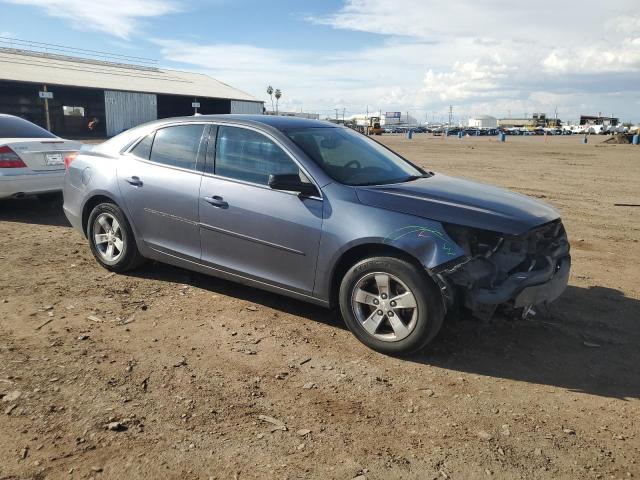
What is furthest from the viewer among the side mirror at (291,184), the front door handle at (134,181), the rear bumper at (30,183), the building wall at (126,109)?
the building wall at (126,109)

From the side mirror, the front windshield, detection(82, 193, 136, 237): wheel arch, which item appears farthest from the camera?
detection(82, 193, 136, 237): wheel arch

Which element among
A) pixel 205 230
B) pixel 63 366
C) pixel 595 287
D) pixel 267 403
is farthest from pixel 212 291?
pixel 595 287

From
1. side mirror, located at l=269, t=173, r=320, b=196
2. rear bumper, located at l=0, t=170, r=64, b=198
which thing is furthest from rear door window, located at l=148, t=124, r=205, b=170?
rear bumper, located at l=0, t=170, r=64, b=198

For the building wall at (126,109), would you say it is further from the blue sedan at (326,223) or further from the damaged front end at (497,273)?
the damaged front end at (497,273)

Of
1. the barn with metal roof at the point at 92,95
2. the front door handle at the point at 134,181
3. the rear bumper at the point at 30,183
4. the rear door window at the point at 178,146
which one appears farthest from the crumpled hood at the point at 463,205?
the barn with metal roof at the point at 92,95

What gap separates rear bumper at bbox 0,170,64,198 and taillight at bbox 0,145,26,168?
0.46 feet

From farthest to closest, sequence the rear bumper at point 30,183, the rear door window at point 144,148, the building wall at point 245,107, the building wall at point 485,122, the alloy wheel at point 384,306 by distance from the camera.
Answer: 1. the building wall at point 485,122
2. the building wall at point 245,107
3. the rear bumper at point 30,183
4. the rear door window at point 144,148
5. the alloy wheel at point 384,306

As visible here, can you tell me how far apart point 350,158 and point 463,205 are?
1227 millimetres

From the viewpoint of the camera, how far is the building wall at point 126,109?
4309 centimetres

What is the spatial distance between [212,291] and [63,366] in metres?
1.73

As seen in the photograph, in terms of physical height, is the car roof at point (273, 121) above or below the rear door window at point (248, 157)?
above

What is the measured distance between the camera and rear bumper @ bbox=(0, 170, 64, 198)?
7586 mm

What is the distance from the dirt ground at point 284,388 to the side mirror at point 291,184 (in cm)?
114

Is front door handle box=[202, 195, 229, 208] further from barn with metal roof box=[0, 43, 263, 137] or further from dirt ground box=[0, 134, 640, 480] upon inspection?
barn with metal roof box=[0, 43, 263, 137]
